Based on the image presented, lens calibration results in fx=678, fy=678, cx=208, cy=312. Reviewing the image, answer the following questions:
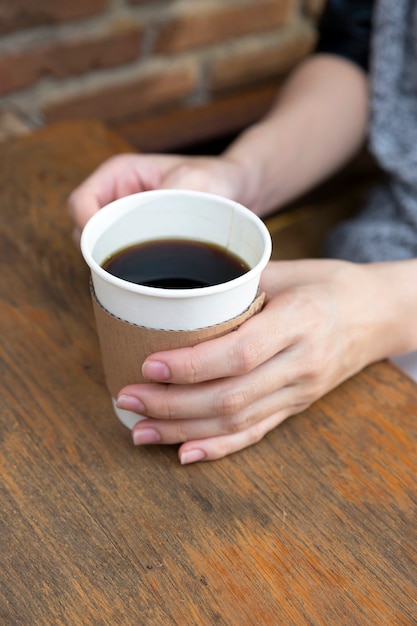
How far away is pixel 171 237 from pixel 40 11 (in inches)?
32.3

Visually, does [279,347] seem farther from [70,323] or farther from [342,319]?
[70,323]

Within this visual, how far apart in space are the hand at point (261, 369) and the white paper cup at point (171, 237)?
0.09 feet

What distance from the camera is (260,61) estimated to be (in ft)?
5.17

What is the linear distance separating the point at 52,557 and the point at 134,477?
9cm

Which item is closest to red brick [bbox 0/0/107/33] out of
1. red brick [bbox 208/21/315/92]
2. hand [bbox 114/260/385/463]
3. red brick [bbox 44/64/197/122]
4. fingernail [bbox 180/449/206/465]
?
red brick [bbox 44/64/197/122]

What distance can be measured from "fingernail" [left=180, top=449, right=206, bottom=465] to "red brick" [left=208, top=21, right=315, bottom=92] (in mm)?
1156

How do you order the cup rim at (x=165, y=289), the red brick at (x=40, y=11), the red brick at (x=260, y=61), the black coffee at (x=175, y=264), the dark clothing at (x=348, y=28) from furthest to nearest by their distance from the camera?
the red brick at (x=260, y=61) < the red brick at (x=40, y=11) < the dark clothing at (x=348, y=28) < the black coffee at (x=175, y=264) < the cup rim at (x=165, y=289)

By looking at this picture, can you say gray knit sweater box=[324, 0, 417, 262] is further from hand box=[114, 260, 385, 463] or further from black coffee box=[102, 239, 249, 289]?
black coffee box=[102, 239, 249, 289]

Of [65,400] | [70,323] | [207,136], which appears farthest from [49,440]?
[207,136]

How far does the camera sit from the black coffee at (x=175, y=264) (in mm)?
574

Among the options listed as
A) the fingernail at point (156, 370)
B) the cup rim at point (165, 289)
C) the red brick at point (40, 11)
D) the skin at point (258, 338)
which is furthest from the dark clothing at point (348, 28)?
the fingernail at point (156, 370)

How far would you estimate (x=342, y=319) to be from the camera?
0.63 metres

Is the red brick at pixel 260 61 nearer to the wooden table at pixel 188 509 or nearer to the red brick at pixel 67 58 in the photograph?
the red brick at pixel 67 58

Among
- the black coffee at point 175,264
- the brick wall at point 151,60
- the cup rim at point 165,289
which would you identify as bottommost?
the brick wall at point 151,60
